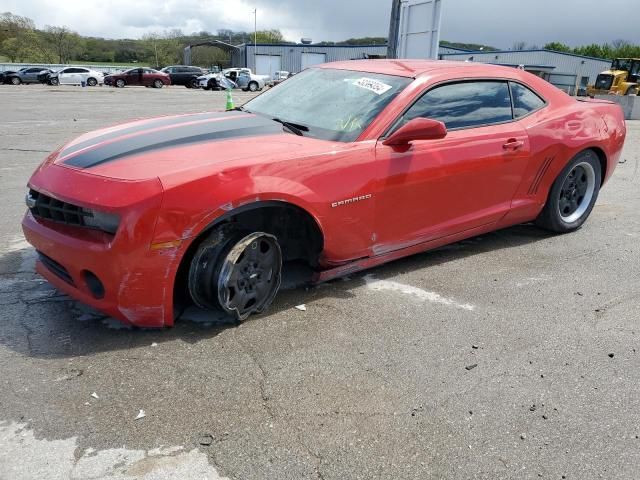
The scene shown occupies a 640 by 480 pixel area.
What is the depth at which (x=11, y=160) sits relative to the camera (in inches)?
306

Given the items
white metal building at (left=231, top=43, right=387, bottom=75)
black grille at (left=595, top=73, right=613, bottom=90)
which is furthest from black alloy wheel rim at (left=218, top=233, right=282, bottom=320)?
white metal building at (left=231, top=43, right=387, bottom=75)

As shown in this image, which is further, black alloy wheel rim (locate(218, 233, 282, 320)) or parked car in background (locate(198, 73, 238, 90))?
parked car in background (locate(198, 73, 238, 90))

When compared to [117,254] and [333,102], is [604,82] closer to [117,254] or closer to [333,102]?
[333,102]

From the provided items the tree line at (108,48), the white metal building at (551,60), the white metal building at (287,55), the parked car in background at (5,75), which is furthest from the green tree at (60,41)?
the white metal building at (551,60)

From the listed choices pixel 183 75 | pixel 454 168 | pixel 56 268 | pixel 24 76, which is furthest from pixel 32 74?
pixel 454 168

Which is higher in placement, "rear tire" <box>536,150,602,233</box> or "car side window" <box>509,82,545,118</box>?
"car side window" <box>509,82,545,118</box>

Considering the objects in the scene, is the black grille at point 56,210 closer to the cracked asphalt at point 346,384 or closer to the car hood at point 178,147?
the car hood at point 178,147

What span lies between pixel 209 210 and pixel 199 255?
0.28 meters

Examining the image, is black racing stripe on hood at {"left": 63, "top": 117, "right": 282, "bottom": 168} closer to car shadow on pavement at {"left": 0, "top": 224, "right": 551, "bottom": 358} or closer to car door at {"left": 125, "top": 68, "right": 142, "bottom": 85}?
car shadow on pavement at {"left": 0, "top": 224, "right": 551, "bottom": 358}

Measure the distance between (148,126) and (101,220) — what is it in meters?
1.14

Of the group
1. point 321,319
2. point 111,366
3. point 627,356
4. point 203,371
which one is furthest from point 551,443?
point 111,366

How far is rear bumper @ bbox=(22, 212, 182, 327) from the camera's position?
258 centimetres

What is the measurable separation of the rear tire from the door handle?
0.71 metres

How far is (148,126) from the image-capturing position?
11.6 feet
